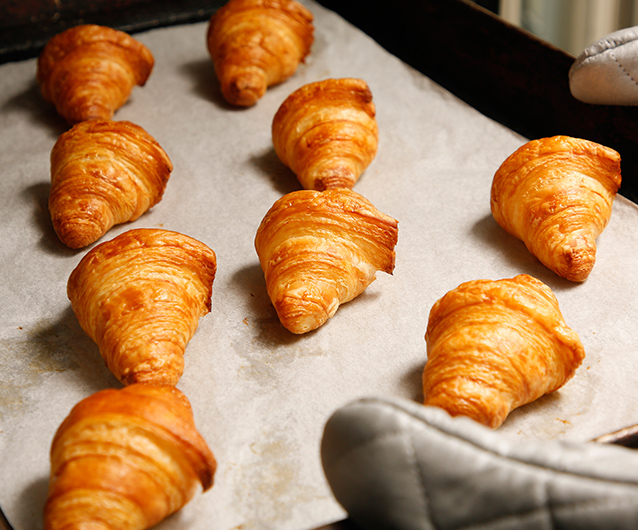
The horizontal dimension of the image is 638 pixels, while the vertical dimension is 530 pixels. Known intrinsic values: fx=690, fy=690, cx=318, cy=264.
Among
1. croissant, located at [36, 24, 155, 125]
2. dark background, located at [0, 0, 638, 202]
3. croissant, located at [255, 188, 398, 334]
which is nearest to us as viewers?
croissant, located at [255, 188, 398, 334]

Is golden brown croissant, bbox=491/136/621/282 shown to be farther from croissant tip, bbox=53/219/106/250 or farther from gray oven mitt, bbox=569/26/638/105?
croissant tip, bbox=53/219/106/250

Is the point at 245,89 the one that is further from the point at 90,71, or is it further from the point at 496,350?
the point at 496,350

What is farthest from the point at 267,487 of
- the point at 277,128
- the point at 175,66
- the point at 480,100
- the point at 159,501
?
the point at 175,66

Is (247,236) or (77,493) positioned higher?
(77,493)

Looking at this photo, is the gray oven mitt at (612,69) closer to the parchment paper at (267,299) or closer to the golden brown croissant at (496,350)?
the parchment paper at (267,299)

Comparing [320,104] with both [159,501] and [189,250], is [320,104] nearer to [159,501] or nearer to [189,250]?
[189,250]

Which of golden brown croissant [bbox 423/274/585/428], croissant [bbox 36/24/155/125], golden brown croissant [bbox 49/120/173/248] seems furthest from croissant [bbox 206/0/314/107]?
golden brown croissant [bbox 423/274/585/428]
